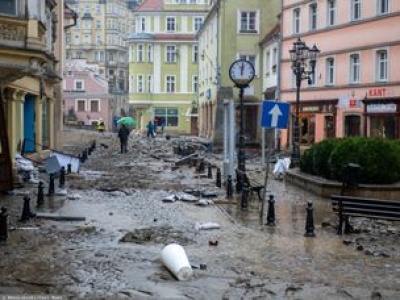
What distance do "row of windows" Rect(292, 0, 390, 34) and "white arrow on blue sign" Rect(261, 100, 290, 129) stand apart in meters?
24.2

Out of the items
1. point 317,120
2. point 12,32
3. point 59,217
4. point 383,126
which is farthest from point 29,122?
point 317,120

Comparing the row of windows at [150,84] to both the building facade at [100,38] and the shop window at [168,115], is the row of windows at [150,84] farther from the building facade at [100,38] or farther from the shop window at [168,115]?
the building facade at [100,38]

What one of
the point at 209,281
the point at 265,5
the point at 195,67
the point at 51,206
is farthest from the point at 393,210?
the point at 195,67

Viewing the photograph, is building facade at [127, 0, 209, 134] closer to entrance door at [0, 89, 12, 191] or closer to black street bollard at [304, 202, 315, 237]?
entrance door at [0, 89, 12, 191]

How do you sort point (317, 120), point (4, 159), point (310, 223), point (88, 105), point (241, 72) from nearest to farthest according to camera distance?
point (310, 223)
point (4, 159)
point (241, 72)
point (317, 120)
point (88, 105)

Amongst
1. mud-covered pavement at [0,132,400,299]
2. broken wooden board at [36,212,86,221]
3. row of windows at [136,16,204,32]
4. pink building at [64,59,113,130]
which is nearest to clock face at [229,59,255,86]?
mud-covered pavement at [0,132,400,299]

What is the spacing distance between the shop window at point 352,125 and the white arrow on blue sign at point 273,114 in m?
25.2

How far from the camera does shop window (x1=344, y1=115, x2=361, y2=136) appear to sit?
39.1 m

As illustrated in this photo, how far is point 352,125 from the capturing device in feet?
130

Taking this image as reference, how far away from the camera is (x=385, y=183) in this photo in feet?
61.1

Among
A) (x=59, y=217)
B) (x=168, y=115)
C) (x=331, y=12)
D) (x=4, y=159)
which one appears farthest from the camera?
(x=168, y=115)

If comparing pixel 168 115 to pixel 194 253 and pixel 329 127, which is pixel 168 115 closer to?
pixel 329 127

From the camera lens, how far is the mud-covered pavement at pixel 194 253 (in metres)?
8.66

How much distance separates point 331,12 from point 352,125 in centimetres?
727
